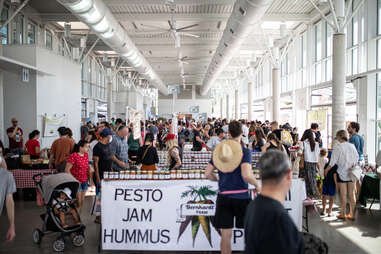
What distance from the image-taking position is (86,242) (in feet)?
17.4

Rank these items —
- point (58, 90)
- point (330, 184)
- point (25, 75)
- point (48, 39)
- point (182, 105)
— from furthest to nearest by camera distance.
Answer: point (182, 105)
point (48, 39)
point (58, 90)
point (25, 75)
point (330, 184)

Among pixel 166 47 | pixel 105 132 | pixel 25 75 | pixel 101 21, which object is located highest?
pixel 166 47

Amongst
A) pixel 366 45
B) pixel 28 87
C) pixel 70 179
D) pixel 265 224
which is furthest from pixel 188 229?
pixel 366 45

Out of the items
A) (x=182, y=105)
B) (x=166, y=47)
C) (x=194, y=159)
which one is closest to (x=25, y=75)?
(x=194, y=159)

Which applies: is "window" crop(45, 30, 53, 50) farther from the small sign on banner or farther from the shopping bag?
the shopping bag

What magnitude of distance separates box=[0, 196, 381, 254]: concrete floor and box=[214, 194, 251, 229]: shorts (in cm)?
201

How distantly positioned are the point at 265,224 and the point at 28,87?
10873 mm

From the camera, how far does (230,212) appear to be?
3652mm

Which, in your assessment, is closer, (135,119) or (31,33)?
(135,119)

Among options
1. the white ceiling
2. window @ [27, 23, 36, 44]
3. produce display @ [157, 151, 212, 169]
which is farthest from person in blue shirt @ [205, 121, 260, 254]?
window @ [27, 23, 36, 44]

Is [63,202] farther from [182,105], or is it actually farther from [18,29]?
[182,105]

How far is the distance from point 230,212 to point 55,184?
2.63 meters

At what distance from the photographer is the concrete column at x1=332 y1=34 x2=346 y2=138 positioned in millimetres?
9641

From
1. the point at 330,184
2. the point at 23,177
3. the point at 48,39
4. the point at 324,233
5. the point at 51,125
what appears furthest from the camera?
the point at 48,39
